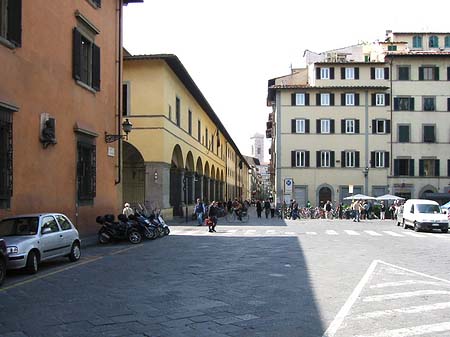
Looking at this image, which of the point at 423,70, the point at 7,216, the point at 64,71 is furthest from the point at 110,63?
the point at 423,70

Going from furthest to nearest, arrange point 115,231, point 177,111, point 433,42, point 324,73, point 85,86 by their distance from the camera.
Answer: point 433,42 < point 324,73 < point 177,111 < point 85,86 < point 115,231

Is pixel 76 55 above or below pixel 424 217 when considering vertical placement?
above

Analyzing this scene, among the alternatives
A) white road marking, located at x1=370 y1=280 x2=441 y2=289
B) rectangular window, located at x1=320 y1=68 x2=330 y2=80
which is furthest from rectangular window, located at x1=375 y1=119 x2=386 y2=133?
white road marking, located at x1=370 y1=280 x2=441 y2=289

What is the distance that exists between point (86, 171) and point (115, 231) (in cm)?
257

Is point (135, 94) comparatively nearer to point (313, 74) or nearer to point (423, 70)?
point (313, 74)

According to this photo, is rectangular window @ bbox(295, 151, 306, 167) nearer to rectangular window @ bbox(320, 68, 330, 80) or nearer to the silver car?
rectangular window @ bbox(320, 68, 330, 80)

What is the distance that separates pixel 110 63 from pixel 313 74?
3639 cm

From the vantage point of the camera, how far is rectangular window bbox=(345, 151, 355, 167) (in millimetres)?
55875

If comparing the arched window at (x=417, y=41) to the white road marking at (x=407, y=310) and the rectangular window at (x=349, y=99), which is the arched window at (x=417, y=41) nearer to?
the rectangular window at (x=349, y=99)

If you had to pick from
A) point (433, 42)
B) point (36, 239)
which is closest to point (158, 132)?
point (36, 239)

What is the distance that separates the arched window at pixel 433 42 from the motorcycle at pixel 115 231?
182ft

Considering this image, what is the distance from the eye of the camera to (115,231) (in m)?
20.3

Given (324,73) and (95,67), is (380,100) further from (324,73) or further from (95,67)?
(95,67)

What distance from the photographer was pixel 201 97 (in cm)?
4378
